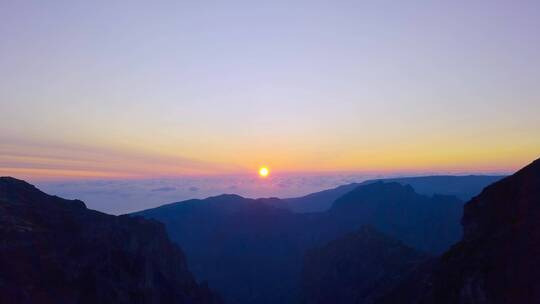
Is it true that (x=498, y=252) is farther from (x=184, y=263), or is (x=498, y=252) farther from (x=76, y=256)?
(x=184, y=263)

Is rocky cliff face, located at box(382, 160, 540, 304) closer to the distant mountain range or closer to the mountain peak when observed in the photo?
the mountain peak

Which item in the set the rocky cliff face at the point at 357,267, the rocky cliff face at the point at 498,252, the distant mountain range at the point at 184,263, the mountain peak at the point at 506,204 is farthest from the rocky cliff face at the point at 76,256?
the mountain peak at the point at 506,204

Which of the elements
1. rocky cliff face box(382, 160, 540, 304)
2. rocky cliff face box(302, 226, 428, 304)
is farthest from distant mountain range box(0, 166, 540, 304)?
rocky cliff face box(302, 226, 428, 304)

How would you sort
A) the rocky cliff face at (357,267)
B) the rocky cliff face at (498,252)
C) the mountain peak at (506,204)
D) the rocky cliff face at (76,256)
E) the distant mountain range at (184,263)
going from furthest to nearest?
the rocky cliff face at (357,267)
the rocky cliff face at (76,256)
the mountain peak at (506,204)
the distant mountain range at (184,263)
the rocky cliff face at (498,252)

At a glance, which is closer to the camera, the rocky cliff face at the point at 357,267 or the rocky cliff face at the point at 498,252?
the rocky cliff face at the point at 498,252

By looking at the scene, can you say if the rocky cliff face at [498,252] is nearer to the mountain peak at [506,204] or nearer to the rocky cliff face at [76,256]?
the mountain peak at [506,204]

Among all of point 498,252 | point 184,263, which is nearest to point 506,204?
point 498,252
